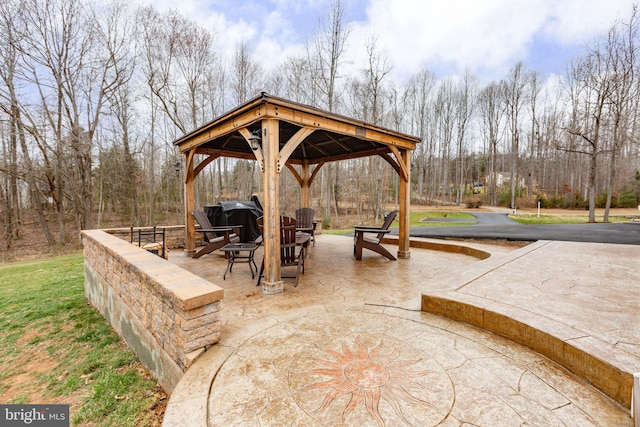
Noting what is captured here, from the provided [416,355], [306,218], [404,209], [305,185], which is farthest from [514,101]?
[416,355]

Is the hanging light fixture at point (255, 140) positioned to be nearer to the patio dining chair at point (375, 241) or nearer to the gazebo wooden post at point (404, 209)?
the patio dining chair at point (375, 241)

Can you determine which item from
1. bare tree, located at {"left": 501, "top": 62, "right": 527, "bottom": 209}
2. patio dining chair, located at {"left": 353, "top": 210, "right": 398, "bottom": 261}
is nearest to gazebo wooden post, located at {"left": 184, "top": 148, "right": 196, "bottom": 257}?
patio dining chair, located at {"left": 353, "top": 210, "right": 398, "bottom": 261}

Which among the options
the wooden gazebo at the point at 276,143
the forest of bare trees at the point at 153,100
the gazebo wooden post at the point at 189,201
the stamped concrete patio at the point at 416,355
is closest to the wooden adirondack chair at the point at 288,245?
the wooden gazebo at the point at 276,143

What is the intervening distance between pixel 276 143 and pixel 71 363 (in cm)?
326

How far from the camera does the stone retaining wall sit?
2.01m

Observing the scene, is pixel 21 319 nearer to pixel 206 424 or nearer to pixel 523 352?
pixel 206 424

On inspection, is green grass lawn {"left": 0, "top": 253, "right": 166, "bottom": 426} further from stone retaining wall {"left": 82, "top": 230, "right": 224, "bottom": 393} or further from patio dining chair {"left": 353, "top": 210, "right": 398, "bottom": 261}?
patio dining chair {"left": 353, "top": 210, "right": 398, "bottom": 261}

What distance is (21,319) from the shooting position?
4.02m

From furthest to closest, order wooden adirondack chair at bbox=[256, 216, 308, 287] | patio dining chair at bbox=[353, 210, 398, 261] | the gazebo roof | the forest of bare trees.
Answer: the forest of bare trees
patio dining chair at bbox=[353, 210, 398, 261]
wooden adirondack chair at bbox=[256, 216, 308, 287]
the gazebo roof

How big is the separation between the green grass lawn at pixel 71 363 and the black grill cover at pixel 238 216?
10.7ft

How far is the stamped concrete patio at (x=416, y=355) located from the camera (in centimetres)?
150

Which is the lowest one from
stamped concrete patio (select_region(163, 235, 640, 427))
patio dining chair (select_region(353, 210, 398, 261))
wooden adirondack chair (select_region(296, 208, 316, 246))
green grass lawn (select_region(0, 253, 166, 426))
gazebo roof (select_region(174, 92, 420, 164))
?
green grass lawn (select_region(0, 253, 166, 426))

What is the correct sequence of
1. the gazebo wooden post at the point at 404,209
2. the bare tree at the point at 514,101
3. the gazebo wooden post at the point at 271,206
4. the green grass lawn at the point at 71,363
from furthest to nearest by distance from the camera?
1. the bare tree at the point at 514,101
2. the gazebo wooden post at the point at 404,209
3. the gazebo wooden post at the point at 271,206
4. the green grass lawn at the point at 71,363

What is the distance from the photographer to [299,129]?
490 centimetres
